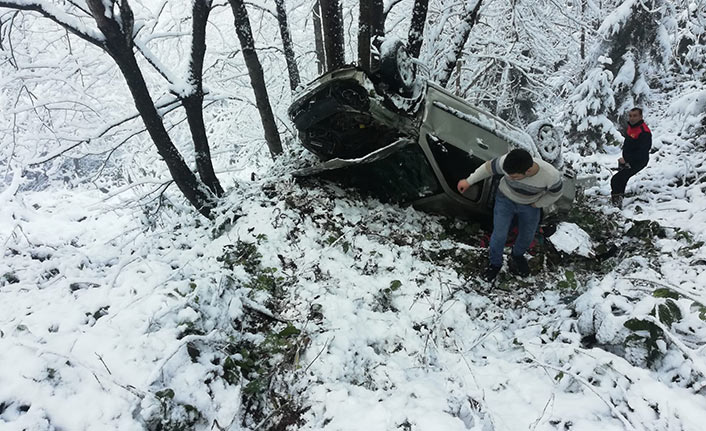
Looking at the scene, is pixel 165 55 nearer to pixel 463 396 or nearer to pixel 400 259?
pixel 400 259

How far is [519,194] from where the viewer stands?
140 inches

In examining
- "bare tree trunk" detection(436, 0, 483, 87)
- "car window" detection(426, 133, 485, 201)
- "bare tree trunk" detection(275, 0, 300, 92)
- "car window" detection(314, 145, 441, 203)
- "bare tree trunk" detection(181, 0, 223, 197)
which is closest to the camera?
"car window" detection(426, 133, 485, 201)

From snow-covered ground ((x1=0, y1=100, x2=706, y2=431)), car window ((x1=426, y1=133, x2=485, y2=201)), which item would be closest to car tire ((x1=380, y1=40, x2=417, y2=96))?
car window ((x1=426, y1=133, x2=485, y2=201))

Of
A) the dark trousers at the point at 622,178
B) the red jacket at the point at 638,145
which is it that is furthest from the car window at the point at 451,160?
the dark trousers at the point at 622,178

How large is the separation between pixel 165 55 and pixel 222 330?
378 inches

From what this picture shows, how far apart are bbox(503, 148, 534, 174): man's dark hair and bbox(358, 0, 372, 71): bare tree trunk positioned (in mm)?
3605

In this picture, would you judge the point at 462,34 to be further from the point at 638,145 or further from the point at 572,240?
the point at 572,240

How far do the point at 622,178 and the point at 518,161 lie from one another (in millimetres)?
4139

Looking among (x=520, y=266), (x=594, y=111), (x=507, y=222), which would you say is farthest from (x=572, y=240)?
(x=594, y=111)

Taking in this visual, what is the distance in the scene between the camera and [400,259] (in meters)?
3.82

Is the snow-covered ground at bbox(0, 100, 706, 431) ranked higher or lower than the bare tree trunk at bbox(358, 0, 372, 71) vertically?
lower

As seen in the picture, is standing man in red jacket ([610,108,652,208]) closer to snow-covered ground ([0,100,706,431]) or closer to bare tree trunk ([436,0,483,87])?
snow-covered ground ([0,100,706,431])

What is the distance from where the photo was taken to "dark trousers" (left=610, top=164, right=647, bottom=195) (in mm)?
5879

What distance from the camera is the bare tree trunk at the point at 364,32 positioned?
19.4 feet
